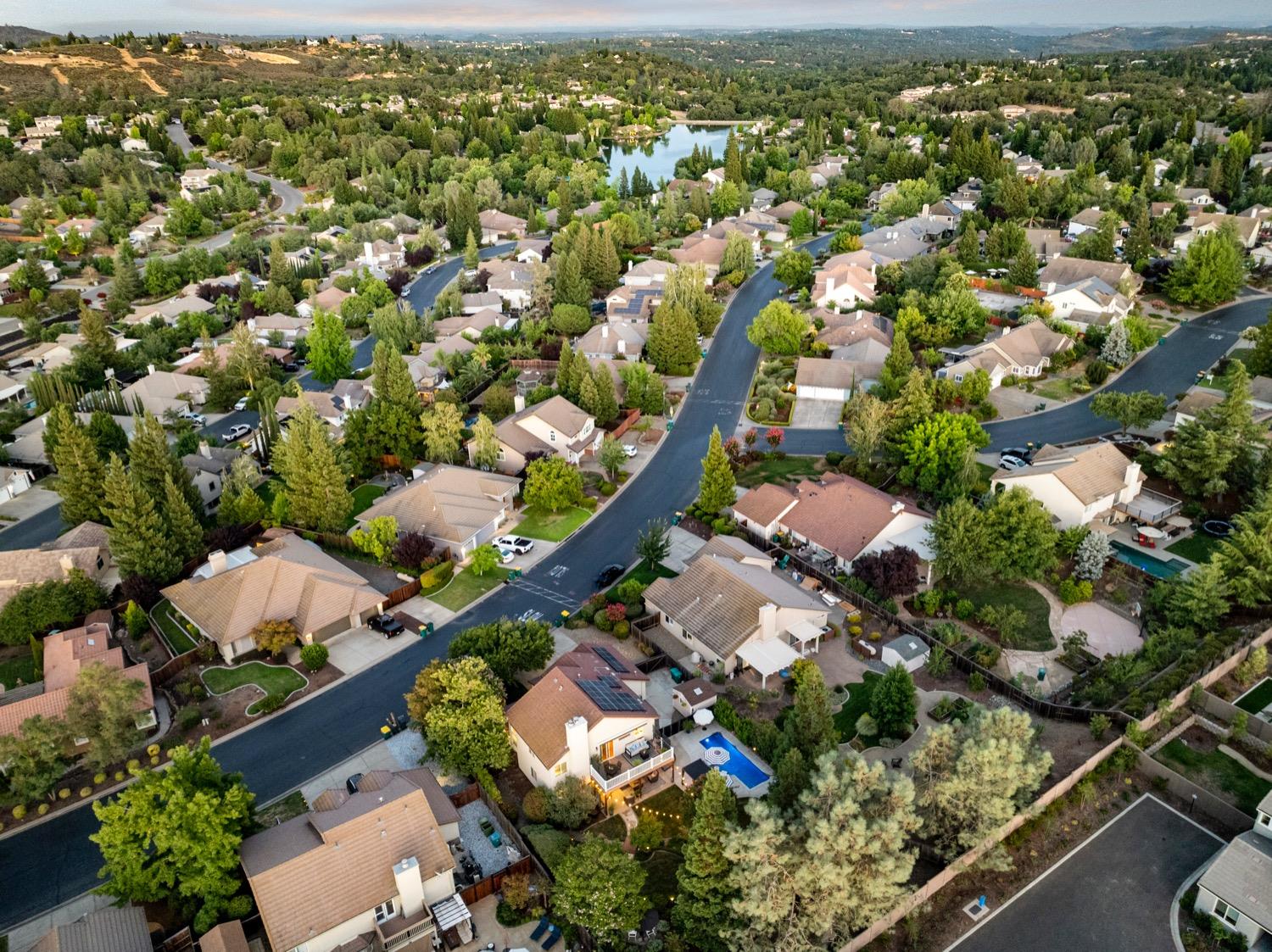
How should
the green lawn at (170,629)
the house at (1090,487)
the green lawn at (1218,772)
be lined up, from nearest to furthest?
the green lawn at (1218,772) → the green lawn at (170,629) → the house at (1090,487)

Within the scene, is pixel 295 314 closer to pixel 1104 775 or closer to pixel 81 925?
pixel 81 925

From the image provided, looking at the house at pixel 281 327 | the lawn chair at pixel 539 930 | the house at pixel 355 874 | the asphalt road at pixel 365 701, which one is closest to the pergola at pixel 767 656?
the asphalt road at pixel 365 701

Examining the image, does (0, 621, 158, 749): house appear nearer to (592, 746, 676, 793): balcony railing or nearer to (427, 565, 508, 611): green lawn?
(427, 565, 508, 611): green lawn

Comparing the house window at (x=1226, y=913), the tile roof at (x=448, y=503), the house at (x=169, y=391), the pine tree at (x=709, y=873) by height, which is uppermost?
the pine tree at (x=709, y=873)

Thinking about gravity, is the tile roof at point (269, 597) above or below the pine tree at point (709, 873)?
below

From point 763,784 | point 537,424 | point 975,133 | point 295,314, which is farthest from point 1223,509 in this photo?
point 975,133

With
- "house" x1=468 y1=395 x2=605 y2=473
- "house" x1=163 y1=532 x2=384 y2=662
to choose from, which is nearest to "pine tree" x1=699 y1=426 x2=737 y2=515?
"house" x1=468 y1=395 x2=605 y2=473

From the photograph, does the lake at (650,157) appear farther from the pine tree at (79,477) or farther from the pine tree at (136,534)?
the pine tree at (136,534)
